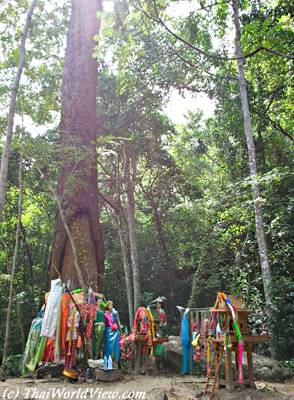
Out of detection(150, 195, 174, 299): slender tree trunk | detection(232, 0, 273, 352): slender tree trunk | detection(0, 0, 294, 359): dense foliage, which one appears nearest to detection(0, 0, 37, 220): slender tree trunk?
detection(0, 0, 294, 359): dense foliage

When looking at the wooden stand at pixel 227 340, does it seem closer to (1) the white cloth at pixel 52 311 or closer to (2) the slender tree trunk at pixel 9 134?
(1) the white cloth at pixel 52 311

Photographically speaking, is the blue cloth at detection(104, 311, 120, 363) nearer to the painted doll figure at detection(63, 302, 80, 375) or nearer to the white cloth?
the painted doll figure at detection(63, 302, 80, 375)

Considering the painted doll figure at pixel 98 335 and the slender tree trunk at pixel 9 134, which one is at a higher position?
the slender tree trunk at pixel 9 134

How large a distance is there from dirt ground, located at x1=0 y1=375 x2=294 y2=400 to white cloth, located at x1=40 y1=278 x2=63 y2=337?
2.23 ft

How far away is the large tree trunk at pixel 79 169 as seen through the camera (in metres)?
7.39

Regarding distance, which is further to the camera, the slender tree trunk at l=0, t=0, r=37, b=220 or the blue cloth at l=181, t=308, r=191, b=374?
the blue cloth at l=181, t=308, r=191, b=374

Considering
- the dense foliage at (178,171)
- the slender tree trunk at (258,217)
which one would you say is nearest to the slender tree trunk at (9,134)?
the dense foliage at (178,171)

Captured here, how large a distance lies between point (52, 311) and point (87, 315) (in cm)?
54

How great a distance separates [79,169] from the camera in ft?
25.6

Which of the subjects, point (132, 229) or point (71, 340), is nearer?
point (71, 340)

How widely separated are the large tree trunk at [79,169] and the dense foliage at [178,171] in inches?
15.0

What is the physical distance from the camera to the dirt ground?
4812 mm

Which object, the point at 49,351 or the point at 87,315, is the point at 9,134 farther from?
the point at 49,351

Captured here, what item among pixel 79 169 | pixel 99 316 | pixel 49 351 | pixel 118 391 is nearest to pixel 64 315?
pixel 99 316
